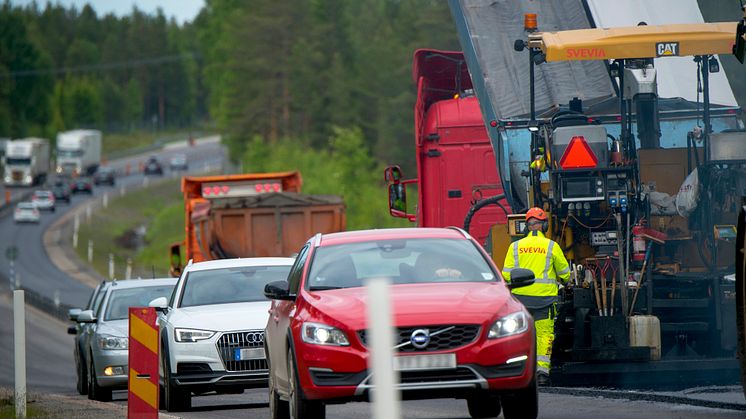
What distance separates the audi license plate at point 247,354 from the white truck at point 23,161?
100456 millimetres

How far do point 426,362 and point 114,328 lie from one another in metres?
9.34

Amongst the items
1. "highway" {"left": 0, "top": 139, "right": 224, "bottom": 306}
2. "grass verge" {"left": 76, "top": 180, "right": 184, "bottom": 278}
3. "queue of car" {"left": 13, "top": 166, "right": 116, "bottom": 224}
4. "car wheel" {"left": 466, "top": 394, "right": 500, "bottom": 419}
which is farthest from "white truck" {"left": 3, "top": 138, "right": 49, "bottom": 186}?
"car wheel" {"left": 466, "top": 394, "right": 500, "bottom": 419}

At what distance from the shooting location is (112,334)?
61.5 ft

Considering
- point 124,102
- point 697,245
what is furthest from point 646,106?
point 124,102

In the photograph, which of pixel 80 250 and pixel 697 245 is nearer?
pixel 697 245

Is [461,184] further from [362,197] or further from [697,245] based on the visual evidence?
[362,197]

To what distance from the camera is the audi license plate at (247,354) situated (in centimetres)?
1507

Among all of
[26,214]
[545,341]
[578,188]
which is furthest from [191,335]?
[26,214]

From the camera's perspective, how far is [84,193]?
115m

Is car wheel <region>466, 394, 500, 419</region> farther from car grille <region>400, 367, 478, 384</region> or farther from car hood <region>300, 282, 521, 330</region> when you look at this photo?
car grille <region>400, 367, 478, 384</region>

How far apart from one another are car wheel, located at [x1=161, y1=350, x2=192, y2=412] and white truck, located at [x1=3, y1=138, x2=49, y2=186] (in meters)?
100.0

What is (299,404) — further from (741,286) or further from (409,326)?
(741,286)

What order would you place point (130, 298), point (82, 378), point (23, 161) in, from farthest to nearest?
point (23, 161), point (82, 378), point (130, 298)

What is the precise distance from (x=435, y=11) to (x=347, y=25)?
21478 millimetres
